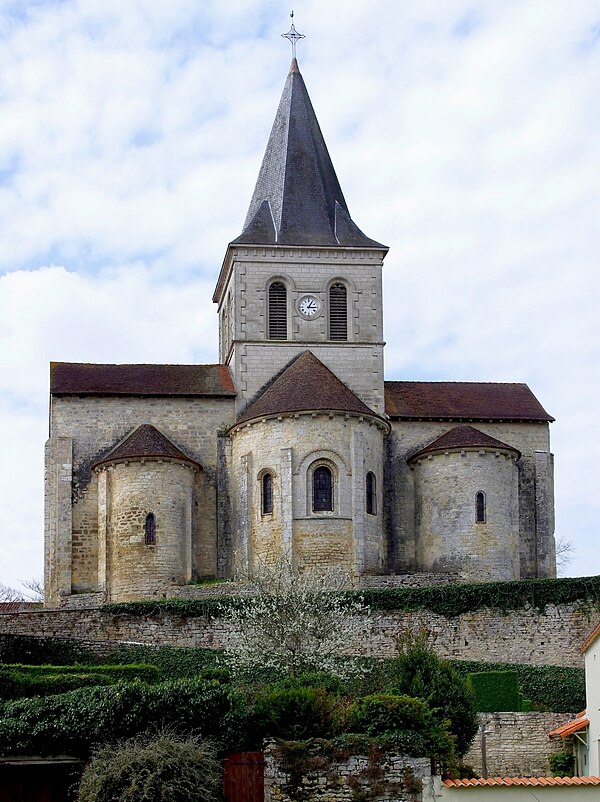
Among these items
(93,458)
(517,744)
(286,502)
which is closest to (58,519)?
(93,458)

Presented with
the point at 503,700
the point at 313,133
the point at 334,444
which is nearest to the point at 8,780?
the point at 503,700

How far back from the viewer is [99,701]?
27.2m

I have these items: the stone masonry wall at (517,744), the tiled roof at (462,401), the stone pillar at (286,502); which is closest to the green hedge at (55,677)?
the stone masonry wall at (517,744)

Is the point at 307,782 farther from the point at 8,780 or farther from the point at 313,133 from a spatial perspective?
the point at 313,133

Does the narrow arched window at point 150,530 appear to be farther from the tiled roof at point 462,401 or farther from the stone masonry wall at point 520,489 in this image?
the tiled roof at point 462,401

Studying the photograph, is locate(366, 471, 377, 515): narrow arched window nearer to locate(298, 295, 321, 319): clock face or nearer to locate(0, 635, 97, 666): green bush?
locate(298, 295, 321, 319): clock face

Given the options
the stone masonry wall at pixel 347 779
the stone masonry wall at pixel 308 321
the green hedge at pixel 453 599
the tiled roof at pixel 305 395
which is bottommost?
the stone masonry wall at pixel 347 779

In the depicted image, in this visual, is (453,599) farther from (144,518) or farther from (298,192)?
(298,192)

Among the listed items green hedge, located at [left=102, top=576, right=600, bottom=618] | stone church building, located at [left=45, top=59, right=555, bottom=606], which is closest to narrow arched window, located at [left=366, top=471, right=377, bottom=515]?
stone church building, located at [left=45, top=59, right=555, bottom=606]

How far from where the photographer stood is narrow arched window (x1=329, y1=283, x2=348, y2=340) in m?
52.9

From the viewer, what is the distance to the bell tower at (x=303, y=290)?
171 feet

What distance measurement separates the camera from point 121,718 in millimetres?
27047

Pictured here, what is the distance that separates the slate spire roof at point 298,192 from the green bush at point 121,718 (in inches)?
1100

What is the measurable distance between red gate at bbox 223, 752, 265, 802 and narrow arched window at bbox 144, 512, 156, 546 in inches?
830
